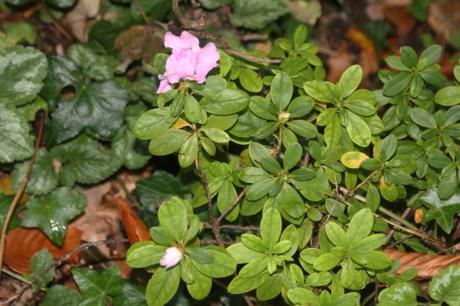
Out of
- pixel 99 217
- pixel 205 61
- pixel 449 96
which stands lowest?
pixel 99 217

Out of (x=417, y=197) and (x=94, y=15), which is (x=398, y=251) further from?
(x=94, y=15)

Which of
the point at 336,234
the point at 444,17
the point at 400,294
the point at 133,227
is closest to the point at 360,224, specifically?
the point at 336,234

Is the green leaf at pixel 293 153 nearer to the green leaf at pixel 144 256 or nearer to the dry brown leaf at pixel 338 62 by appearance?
the green leaf at pixel 144 256

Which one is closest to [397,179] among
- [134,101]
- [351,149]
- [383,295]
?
[351,149]

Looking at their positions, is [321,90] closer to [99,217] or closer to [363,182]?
[363,182]

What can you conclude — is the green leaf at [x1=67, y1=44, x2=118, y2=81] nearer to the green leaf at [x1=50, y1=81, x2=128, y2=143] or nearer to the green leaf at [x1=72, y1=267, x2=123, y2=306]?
the green leaf at [x1=50, y1=81, x2=128, y2=143]

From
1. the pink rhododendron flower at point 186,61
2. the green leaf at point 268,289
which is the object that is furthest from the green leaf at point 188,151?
the green leaf at point 268,289
